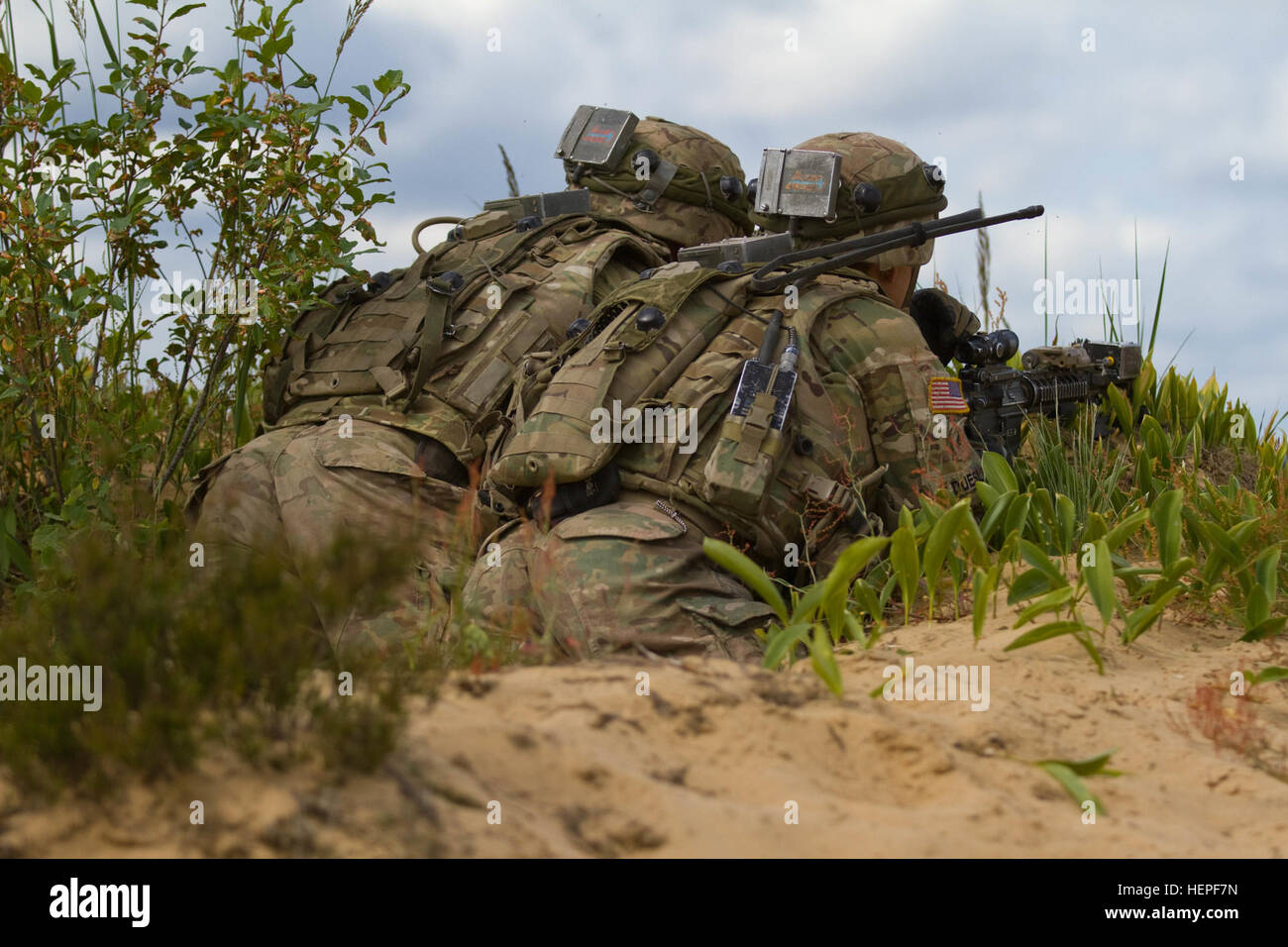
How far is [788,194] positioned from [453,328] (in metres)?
1.73

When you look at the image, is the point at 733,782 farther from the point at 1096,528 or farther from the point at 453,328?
the point at 453,328

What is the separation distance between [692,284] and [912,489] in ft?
3.55

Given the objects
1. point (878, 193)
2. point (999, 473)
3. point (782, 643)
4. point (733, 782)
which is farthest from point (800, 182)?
point (733, 782)

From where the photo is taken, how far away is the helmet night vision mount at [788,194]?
4902 millimetres

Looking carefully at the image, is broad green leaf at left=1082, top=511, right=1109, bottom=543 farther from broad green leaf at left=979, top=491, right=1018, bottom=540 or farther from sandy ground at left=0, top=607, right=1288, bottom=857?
sandy ground at left=0, top=607, right=1288, bottom=857

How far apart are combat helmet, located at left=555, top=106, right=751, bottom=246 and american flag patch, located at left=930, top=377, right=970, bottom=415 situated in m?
2.20

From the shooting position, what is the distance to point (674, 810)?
6.78 ft

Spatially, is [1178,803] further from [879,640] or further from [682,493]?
[682,493]

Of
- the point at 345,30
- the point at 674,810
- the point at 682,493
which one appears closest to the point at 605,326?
the point at 682,493

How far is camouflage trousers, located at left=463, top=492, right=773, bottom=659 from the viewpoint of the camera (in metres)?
4.05

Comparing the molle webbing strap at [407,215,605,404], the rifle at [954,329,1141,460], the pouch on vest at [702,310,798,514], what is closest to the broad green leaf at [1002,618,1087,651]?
the pouch on vest at [702,310,798,514]

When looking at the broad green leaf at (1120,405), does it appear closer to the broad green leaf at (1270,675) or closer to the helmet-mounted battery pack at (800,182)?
the helmet-mounted battery pack at (800,182)

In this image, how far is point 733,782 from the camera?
7.34 feet

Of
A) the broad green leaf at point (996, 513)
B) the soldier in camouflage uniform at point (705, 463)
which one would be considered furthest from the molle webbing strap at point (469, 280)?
the broad green leaf at point (996, 513)
